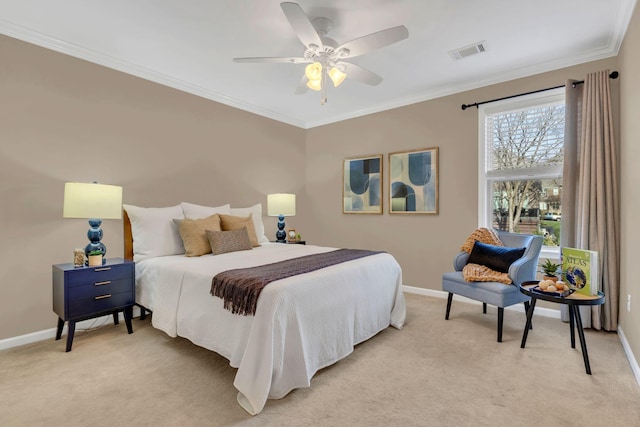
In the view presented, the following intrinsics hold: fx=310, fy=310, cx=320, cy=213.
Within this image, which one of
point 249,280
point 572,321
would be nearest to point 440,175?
point 572,321

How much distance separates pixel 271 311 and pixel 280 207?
8.97ft

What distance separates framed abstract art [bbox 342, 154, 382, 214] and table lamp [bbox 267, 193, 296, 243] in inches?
38.0

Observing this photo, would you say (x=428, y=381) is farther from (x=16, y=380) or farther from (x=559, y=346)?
(x=16, y=380)

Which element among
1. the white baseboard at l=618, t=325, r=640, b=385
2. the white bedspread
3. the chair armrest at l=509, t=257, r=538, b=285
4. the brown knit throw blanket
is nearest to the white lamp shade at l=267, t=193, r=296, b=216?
the white bedspread

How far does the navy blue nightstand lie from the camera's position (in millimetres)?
2467

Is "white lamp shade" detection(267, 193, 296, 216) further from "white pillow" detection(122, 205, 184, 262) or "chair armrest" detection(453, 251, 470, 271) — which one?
"chair armrest" detection(453, 251, 470, 271)

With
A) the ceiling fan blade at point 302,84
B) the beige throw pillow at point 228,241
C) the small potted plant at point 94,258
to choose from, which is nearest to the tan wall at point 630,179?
the ceiling fan blade at point 302,84

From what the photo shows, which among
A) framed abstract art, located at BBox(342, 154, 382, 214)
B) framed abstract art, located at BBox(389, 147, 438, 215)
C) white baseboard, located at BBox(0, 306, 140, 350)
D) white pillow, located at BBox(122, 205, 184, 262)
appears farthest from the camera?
Result: framed abstract art, located at BBox(342, 154, 382, 214)

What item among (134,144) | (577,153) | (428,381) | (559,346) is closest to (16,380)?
(134,144)

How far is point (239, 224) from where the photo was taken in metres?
3.54

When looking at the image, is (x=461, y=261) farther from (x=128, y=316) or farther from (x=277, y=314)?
(x=128, y=316)

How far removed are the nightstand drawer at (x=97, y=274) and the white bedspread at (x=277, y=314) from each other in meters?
0.17

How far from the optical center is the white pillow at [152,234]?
3.01 metres

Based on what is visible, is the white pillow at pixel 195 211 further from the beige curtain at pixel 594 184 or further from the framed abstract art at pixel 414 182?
the beige curtain at pixel 594 184
